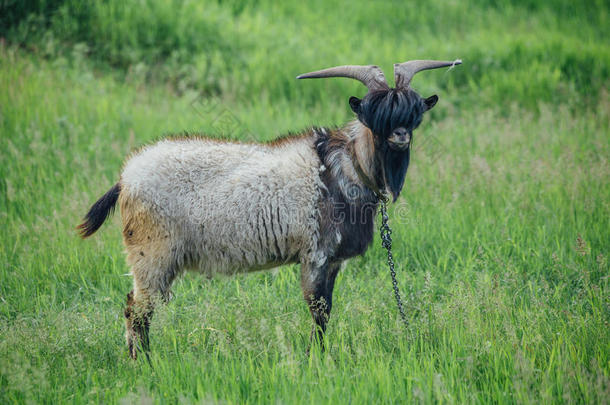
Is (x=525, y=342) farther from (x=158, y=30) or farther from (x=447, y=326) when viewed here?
(x=158, y=30)

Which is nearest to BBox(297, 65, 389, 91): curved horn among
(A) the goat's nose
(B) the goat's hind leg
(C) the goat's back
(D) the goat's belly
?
(A) the goat's nose

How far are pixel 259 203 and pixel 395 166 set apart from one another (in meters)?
1.09

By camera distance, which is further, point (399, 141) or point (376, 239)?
point (376, 239)

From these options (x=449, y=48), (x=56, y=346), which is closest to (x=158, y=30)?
(x=449, y=48)

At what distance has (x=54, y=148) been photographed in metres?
7.19

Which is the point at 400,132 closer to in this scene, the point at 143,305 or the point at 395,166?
the point at 395,166

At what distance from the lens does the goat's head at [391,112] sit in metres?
4.04

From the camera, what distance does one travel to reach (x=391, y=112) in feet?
13.2

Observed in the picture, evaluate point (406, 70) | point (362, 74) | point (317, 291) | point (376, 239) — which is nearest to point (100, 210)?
point (317, 291)

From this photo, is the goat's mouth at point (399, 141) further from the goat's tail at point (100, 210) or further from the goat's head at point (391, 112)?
the goat's tail at point (100, 210)

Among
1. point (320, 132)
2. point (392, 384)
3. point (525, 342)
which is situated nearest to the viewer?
point (392, 384)

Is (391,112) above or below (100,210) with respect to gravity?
above

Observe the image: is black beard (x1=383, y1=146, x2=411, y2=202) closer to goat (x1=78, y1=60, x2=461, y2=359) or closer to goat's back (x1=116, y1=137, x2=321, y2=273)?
goat (x1=78, y1=60, x2=461, y2=359)

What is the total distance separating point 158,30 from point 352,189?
7326mm
